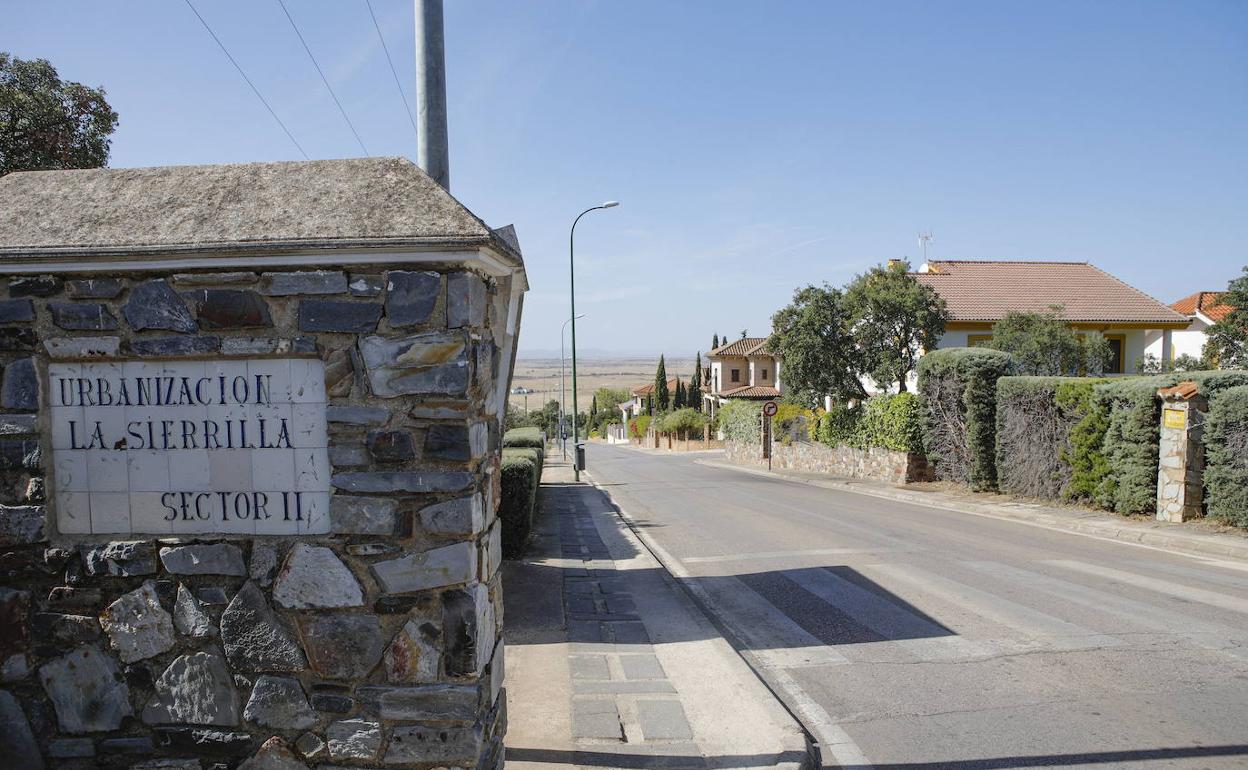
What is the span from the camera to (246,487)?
10.8ft

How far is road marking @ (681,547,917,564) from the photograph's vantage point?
10.9 meters

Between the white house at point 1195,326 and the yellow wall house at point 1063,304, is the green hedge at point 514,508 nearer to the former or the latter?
the yellow wall house at point 1063,304

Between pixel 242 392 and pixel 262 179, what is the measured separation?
38.3 inches

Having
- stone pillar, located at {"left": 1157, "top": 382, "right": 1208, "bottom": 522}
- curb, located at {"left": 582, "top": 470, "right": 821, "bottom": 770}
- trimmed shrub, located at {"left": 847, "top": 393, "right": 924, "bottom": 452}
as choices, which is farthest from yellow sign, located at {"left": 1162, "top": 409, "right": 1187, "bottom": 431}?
trimmed shrub, located at {"left": 847, "top": 393, "right": 924, "bottom": 452}

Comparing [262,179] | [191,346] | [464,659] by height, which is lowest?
[464,659]

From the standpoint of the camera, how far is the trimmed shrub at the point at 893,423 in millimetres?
22234

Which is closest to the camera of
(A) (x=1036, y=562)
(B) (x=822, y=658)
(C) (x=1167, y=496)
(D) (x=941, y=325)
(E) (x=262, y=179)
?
(E) (x=262, y=179)

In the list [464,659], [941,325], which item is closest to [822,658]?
[464,659]

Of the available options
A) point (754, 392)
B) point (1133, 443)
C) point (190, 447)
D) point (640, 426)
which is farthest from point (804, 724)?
point (640, 426)

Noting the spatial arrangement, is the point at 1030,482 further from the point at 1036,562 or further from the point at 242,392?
the point at 242,392

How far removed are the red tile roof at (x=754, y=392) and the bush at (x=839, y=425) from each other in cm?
2887

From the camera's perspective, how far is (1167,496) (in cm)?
1266

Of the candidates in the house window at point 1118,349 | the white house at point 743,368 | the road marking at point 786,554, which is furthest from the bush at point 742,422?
the road marking at point 786,554

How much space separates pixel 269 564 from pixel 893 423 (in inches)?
856
